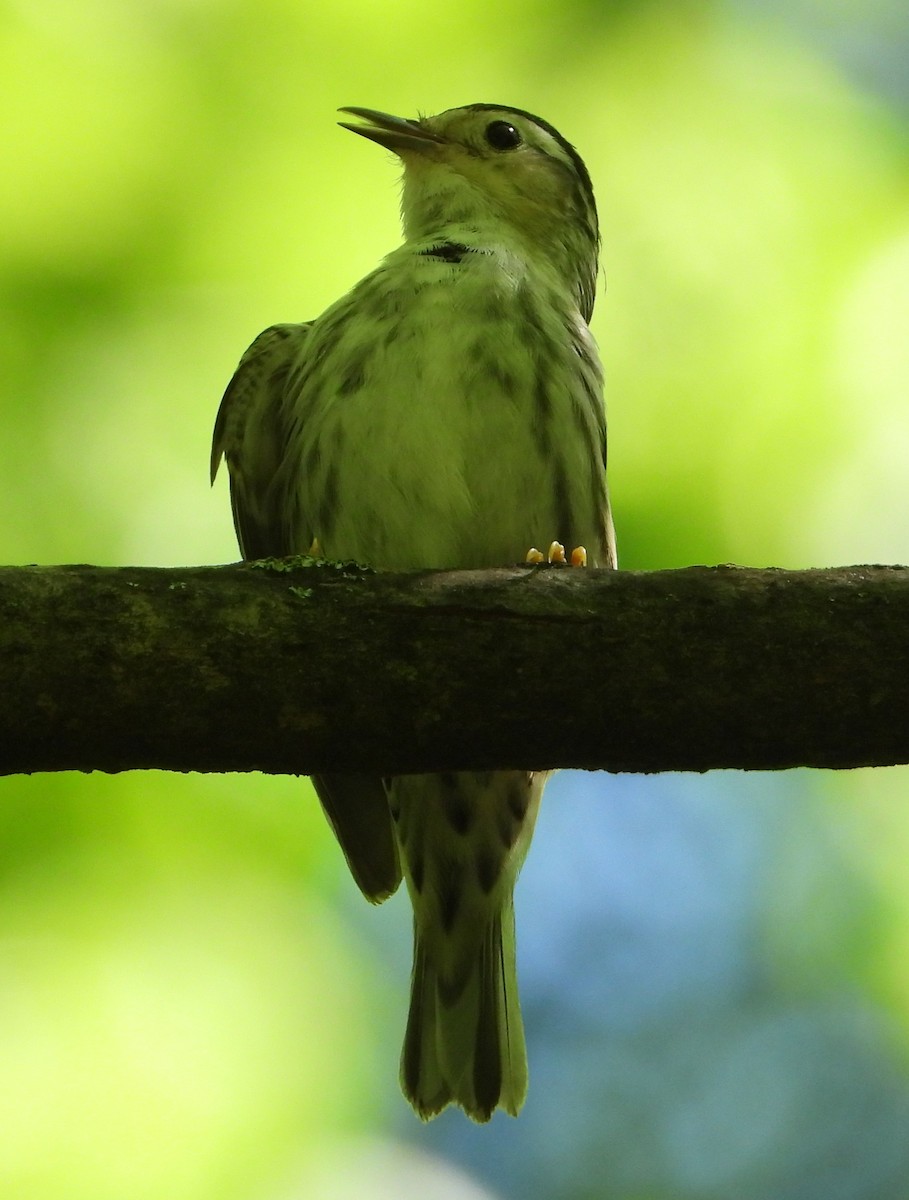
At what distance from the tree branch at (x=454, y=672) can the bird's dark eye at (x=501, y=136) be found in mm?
3180

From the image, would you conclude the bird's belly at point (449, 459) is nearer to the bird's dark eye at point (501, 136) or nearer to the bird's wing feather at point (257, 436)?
the bird's wing feather at point (257, 436)

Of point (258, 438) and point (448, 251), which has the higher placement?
point (448, 251)

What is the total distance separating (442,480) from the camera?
419 centimetres

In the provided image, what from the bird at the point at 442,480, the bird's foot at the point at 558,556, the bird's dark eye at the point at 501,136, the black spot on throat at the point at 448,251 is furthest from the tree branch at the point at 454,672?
the bird's dark eye at the point at 501,136

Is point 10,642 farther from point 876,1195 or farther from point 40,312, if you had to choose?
point 876,1195

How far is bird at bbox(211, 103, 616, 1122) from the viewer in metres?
4.26

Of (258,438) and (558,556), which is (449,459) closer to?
(558,556)

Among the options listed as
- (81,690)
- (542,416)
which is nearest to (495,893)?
(542,416)

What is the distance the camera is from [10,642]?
8.77 feet

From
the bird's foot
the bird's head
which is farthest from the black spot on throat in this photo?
the bird's foot

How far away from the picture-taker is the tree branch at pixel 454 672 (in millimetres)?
2707

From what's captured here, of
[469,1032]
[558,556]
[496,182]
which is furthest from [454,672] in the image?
[496,182]

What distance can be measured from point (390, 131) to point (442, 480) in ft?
6.33

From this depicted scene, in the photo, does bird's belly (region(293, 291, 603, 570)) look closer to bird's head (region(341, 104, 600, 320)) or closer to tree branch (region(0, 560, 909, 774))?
bird's head (region(341, 104, 600, 320))
